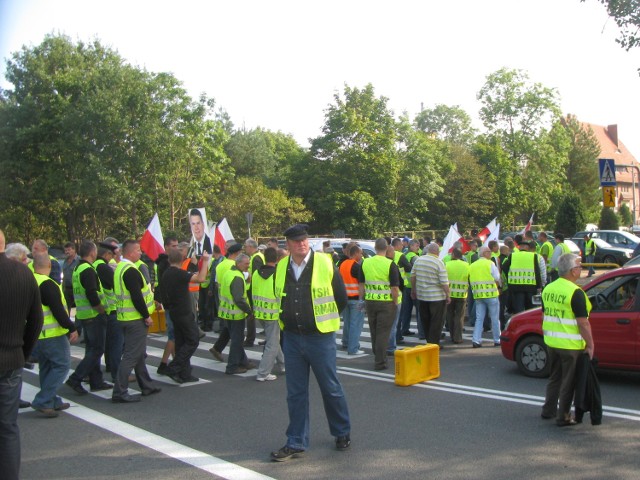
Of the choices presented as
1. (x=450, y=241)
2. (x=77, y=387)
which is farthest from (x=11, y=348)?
(x=450, y=241)

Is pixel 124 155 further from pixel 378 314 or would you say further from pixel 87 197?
pixel 378 314

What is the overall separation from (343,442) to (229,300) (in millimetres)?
4249

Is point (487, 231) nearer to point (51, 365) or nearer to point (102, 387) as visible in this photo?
point (102, 387)

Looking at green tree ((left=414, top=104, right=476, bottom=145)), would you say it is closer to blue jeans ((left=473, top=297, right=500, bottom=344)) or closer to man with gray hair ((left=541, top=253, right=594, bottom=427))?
blue jeans ((left=473, top=297, right=500, bottom=344))

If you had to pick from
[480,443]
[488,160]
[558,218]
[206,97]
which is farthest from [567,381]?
[488,160]

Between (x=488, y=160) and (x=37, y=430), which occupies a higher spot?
(x=488, y=160)

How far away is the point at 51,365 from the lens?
7.41m

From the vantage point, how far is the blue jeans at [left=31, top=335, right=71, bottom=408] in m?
7.36

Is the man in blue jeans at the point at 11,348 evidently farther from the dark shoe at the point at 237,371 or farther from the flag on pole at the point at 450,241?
the flag on pole at the point at 450,241

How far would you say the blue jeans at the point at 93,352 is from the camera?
332 inches

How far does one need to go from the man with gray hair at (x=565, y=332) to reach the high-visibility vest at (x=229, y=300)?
15.1 ft

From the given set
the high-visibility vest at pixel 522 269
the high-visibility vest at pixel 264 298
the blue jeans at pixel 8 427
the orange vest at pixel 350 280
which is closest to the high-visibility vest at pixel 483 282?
the high-visibility vest at pixel 522 269

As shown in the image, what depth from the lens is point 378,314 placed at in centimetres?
991

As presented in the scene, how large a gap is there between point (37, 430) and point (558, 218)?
142ft
